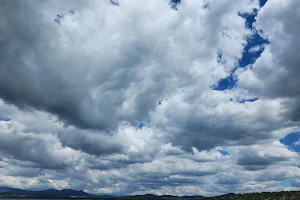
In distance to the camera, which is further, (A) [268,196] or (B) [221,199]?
(B) [221,199]

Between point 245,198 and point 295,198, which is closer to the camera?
point 295,198

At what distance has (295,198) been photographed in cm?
9762

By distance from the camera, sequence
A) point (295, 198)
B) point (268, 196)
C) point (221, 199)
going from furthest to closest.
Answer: point (221, 199), point (268, 196), point (295, 198)

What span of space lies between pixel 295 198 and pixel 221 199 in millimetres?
34340

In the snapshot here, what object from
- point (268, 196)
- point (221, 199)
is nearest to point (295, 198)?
point (268, 196)

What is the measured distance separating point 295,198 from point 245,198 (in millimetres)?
23416

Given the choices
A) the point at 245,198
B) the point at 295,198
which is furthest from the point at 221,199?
the point at 295,198

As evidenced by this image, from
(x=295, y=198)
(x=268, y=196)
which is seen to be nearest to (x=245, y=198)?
(x=268, y=196)

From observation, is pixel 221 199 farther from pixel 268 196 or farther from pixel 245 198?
pixel 268 196

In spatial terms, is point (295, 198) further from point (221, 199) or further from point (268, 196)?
point (221, 199)

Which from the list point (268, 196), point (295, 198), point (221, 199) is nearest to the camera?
point (295, 198)

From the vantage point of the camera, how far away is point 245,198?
117625 mm

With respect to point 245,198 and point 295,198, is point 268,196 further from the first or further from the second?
point 295,198

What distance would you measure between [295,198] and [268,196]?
16233 mm
